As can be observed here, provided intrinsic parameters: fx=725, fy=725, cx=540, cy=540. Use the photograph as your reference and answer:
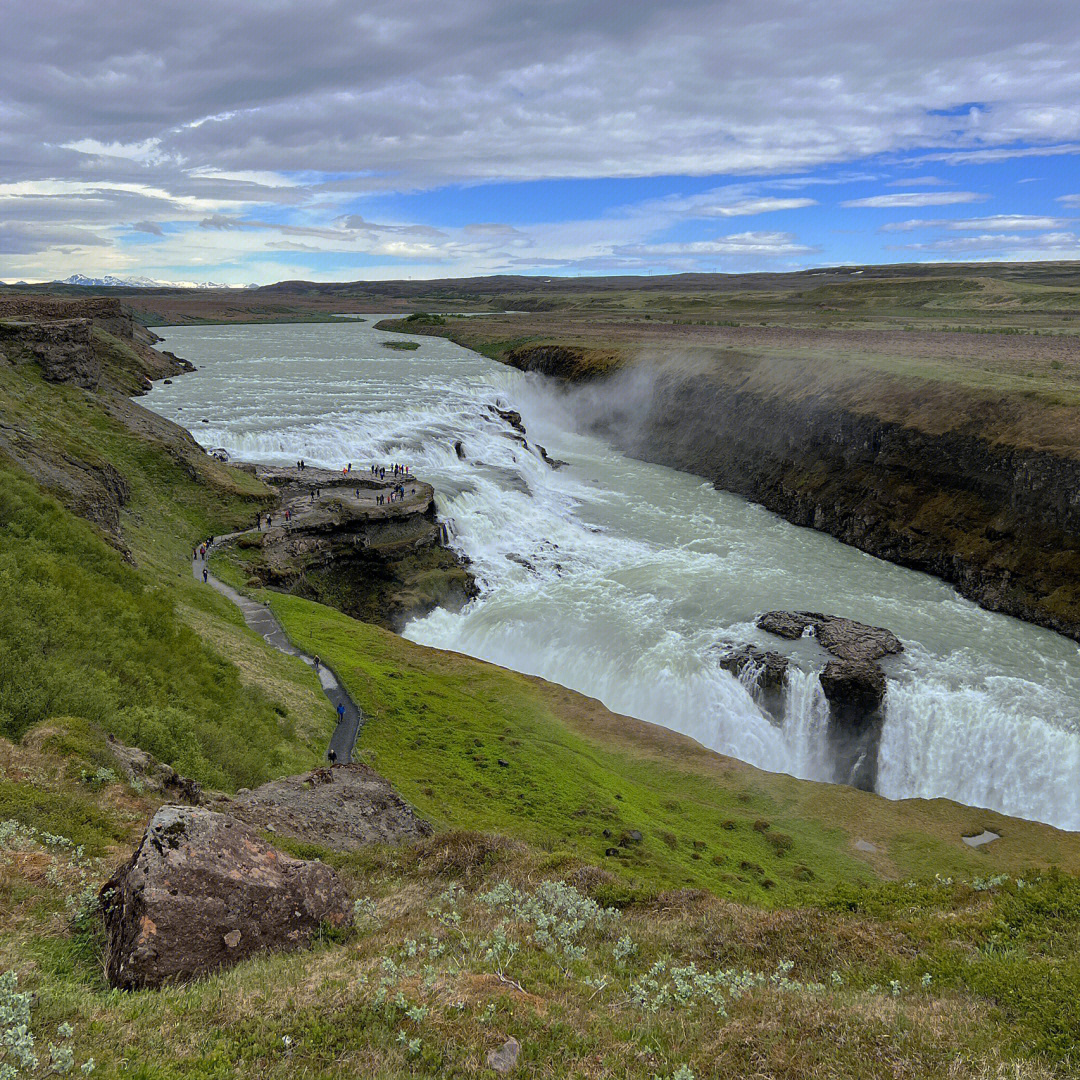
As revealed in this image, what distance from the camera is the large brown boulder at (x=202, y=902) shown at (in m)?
8.33

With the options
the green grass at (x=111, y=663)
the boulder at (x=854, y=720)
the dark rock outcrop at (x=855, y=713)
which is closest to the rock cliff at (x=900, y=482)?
the dark rock outcrop at (x=855, y=713)

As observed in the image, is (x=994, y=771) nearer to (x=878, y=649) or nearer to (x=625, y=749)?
(x=878, y=649)

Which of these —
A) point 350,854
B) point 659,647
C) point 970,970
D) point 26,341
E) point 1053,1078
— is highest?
point 26,341

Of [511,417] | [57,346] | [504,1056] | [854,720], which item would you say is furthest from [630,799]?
[511,417]

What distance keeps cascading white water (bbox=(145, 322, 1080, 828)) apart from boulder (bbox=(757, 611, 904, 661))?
2.34ft

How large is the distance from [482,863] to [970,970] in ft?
25.5

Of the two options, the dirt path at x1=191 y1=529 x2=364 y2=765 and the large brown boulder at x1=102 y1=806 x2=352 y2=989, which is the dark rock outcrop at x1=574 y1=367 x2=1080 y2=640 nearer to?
the dirt path at x1=191 y1=529 x2=364 y2=765

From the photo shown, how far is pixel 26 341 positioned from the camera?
144 ft

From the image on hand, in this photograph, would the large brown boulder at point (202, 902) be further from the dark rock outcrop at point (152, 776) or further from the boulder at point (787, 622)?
the boulder at point (787, 622)

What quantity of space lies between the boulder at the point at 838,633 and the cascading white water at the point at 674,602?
0.71 meters

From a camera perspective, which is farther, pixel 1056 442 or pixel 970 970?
pixel 1056 442

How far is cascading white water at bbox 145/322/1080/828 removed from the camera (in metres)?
29.2

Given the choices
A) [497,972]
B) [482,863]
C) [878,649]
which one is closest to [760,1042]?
[497,972]

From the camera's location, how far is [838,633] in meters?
33.8
